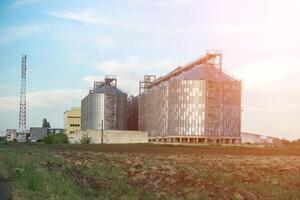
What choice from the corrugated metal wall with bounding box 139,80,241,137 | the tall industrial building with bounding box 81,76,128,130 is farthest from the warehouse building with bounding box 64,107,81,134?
the corrugated metal wall with bounding box 139,80,241,137

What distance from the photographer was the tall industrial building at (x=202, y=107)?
138500 mm

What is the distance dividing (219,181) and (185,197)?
23.3 feet

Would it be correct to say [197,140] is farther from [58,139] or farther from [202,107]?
[58,139]

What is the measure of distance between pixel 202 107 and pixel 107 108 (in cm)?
3252

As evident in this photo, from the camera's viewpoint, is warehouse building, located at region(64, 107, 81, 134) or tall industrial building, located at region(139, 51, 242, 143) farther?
warehouse building, located at region(64, 107, 81, 134)

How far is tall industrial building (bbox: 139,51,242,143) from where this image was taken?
138500 millimetres

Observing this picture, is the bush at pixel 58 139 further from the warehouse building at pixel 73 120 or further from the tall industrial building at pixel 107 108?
the warehouse building at pixel 73 120

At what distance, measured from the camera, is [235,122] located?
14100 centimetres

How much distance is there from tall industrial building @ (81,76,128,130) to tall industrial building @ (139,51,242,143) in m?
17.7

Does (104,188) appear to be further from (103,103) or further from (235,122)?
(103,103)

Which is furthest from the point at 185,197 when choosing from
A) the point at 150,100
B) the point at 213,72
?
the point at 150,100

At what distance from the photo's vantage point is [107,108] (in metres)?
159

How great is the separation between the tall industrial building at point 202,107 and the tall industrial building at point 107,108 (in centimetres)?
1769

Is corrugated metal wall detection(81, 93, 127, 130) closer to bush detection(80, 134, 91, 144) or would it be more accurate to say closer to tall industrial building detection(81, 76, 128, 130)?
tall industrial building detection(81, 76, 128, 130)
